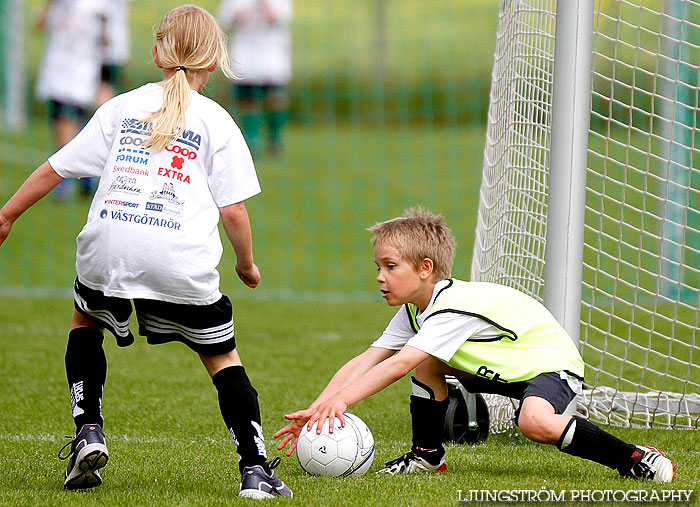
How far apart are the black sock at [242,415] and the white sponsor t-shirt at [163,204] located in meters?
0.27

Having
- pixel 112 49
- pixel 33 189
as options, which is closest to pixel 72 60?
pixel 112 49

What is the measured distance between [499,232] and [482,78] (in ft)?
36.8

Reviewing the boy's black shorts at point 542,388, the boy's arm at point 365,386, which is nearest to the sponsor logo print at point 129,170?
the boy's arm at point 365,386

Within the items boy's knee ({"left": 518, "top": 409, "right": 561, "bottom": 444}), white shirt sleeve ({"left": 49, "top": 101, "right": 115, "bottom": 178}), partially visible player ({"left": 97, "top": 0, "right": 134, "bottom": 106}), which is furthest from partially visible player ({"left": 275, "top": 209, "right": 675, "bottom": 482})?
partially visible player ({"left": 97, "top": 0, "right": 134, "bottom": 106})

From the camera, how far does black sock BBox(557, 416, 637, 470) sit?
129 inches

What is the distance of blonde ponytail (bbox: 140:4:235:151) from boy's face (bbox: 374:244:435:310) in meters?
0.78

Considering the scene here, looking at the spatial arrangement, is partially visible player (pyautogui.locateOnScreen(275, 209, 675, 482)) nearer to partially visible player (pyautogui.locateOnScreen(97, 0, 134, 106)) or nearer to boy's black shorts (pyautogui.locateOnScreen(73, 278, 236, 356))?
boy's black shorts (pyautogui.locateOnScreen(73, 278, 236, 356))

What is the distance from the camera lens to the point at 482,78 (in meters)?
15.5

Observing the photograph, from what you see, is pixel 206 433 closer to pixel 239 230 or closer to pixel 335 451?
pixel 335 451

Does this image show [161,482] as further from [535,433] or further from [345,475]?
[535,433]

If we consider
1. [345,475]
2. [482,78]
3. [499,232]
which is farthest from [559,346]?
[482,78]
